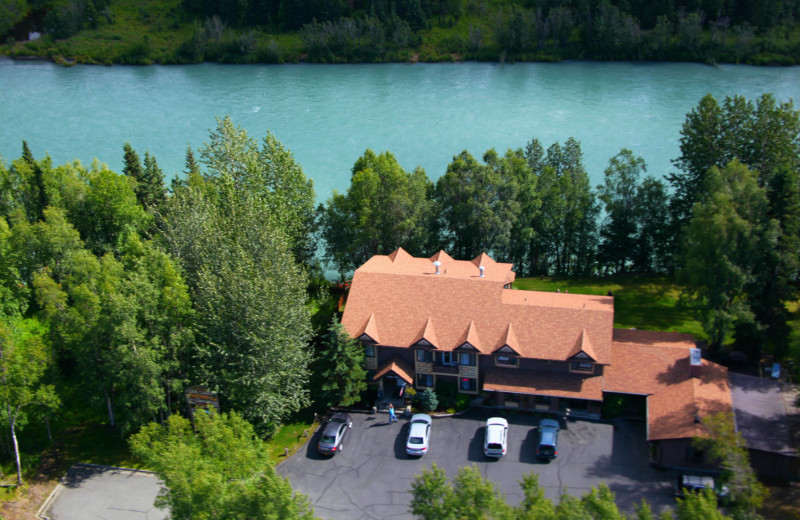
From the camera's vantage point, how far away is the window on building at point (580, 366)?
40250mm

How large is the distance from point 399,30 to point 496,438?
4171 inches

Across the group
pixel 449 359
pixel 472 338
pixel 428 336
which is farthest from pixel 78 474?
pixel 472 338

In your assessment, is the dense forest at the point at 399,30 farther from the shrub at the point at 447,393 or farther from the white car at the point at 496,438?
the white car at the point at 496,438

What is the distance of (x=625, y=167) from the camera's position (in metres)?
57.4

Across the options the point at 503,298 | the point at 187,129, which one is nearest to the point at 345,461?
the point at 503,298

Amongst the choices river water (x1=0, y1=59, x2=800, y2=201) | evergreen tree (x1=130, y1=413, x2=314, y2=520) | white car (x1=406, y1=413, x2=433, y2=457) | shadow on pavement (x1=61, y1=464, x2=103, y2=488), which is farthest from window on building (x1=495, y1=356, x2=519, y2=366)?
river water (x1=0, y1=59, x2=800, y2=201)

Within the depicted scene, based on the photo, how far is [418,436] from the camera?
38219 mm

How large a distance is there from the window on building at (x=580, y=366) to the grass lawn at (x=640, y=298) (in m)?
9.22

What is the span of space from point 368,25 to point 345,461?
4233 inches

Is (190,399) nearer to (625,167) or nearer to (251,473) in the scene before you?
(251,473)

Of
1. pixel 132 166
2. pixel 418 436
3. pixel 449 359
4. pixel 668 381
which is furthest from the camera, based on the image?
pixel 132 166

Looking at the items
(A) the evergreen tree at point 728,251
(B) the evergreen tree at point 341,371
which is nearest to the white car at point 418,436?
(B) the evergreen tree at point 341,371

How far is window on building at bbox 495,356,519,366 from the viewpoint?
4151 centimetres

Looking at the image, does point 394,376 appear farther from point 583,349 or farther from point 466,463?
point 583,349
